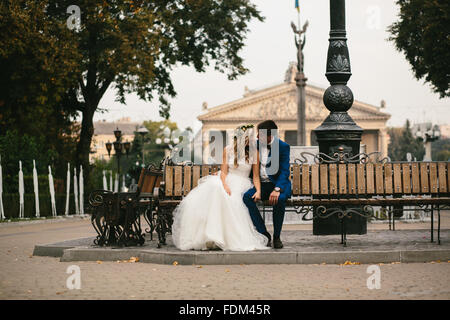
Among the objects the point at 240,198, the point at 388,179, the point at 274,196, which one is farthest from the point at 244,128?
the point at 388,179

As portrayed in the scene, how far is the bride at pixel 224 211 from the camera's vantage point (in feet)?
29.4

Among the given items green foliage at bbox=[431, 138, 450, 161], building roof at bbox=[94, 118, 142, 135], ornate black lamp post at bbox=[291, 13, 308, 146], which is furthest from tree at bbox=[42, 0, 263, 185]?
building roof at bbox=[94, 118, 142, 135]

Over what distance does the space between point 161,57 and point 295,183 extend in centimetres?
2108

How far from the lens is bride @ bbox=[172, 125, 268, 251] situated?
896 cm

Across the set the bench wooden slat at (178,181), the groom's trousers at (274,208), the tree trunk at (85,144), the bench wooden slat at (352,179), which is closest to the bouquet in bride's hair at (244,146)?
the groom's trousers at (274,208)

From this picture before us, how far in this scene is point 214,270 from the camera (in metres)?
7.90

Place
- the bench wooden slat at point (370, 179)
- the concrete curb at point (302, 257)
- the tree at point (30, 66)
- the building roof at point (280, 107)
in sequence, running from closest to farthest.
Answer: the concrete curb at point (302, 257) → the bench wooden slat at point (370, 179) → the tree at point (30, 66) → the building roof at point (280, 107)

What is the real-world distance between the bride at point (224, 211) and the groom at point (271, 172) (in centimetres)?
10

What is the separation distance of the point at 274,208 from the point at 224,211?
617 mm

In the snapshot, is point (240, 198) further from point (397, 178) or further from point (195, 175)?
point (397, 178)

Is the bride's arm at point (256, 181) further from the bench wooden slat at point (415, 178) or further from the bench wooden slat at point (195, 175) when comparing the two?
the bench wooden slat at point (415, 178)

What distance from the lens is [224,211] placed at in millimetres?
9039
